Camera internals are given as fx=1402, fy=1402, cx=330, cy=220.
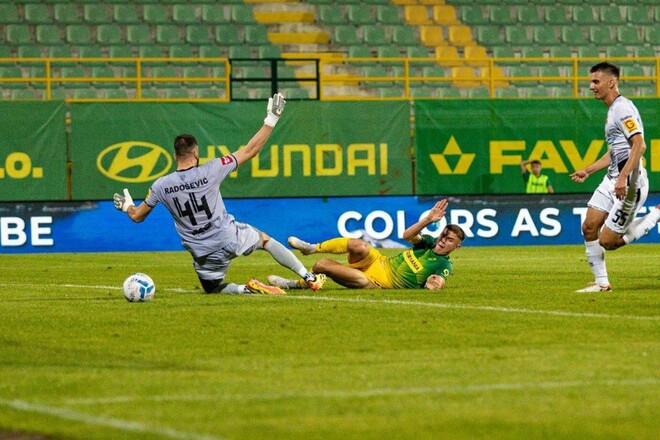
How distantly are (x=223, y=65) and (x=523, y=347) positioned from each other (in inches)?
938

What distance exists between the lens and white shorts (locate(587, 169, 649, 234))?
1338cm

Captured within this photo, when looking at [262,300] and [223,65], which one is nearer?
[262,300]

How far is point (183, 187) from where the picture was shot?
13.4 m

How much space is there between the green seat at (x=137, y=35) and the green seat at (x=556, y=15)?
33.0 feet

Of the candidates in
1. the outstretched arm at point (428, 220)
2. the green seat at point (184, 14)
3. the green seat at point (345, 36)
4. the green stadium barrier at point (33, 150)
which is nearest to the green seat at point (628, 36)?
the green seat at point (345, 36)

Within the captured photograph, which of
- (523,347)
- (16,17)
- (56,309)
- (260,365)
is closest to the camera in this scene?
(260,365)

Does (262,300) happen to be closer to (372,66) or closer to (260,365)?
(260,365)

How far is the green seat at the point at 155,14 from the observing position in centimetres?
3206

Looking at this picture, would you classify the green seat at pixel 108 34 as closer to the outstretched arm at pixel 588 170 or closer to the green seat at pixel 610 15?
the green seat at pixel 610 15

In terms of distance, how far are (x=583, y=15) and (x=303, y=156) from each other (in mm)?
11384

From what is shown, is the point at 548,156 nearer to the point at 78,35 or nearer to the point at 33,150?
the point at 33,150

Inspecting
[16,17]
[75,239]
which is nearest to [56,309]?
[75,239]

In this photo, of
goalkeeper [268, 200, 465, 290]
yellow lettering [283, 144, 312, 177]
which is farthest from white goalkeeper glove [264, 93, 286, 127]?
yellow lettering [283, 144, 312, 177]

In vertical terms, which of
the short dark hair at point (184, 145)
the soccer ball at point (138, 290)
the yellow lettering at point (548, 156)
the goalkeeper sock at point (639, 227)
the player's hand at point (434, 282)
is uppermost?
the short dark hair at point (184, 145)
